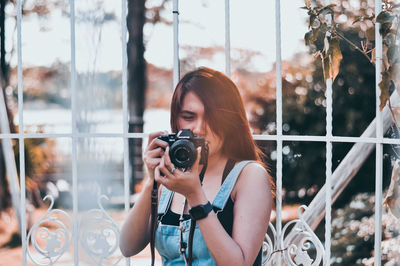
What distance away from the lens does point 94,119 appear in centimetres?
366

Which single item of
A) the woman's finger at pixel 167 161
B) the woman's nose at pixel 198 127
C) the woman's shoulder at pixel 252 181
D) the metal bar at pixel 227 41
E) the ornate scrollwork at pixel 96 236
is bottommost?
the ornate scrollwork at pixel 96 236

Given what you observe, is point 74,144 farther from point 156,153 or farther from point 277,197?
point 277,197

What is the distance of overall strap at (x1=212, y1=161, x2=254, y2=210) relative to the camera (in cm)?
128

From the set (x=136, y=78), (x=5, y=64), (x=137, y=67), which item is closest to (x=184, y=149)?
(x=137, y=67)

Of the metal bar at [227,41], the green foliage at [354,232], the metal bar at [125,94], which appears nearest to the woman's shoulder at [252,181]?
the metal bar at [227,41]

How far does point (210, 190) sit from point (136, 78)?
13.0 ft

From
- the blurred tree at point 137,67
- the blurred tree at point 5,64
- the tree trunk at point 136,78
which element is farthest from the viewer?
the blurred tree at point 5,64

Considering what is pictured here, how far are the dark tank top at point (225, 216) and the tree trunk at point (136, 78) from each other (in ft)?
9.38

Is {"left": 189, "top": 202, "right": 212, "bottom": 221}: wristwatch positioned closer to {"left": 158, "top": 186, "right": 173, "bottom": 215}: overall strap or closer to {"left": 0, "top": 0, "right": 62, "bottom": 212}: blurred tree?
{"left": 158, "top": 186, "right": 173, "bottom": 215}: overall strap

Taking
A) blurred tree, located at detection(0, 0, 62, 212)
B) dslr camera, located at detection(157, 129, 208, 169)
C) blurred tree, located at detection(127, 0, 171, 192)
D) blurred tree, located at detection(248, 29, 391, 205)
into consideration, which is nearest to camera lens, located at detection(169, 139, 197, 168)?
dslr camera, located at detection(157, 129, 208, 169)

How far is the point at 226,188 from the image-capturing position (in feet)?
4.23

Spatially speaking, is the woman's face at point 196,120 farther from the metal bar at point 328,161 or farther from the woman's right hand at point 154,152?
the metal bar at point 328,161

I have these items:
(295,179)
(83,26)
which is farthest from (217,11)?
(83,26)

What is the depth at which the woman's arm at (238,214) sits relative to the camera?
1.18m
